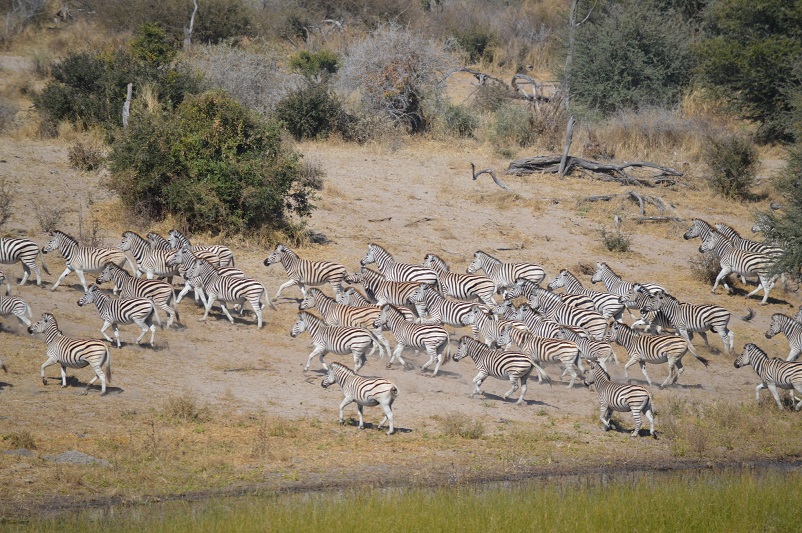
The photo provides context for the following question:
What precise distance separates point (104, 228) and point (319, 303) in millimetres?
6351

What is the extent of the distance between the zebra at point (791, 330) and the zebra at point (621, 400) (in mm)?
4498

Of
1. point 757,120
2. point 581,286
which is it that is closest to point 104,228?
point 581,286

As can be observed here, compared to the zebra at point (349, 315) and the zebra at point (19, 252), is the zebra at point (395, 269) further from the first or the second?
the zebra at point (19, 252)

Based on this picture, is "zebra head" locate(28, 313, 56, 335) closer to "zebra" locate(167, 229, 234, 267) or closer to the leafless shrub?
"zebra" locate(167, 229, 234, 267)

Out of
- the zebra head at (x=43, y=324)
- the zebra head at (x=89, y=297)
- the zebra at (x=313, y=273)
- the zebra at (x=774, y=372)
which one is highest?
the zebra at (x=774, y=372)

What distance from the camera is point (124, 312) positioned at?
14.7 metres

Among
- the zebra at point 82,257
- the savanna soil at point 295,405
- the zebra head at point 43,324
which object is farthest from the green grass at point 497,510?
the zebra at point 82,257

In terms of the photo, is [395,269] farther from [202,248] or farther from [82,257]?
[82,257]

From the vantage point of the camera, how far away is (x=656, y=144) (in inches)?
1225

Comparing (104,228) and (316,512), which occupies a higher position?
(316,512)

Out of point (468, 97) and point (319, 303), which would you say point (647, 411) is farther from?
point (468, 97)

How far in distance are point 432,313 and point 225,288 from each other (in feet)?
11.5

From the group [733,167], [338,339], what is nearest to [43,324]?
[338,339]

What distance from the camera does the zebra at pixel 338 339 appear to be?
14.3m
